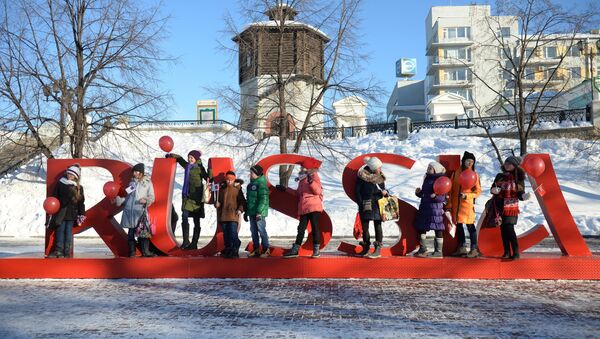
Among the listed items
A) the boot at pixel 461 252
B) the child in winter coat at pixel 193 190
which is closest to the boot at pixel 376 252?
the boot at pixel 461 252

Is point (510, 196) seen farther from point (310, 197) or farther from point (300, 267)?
point (300, 267)

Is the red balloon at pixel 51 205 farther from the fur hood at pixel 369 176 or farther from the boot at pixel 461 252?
the boot at pixel 461 252

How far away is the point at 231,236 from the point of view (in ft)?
31.2

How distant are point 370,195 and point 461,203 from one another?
4.85ft

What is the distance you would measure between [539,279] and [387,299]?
3119 millimetres

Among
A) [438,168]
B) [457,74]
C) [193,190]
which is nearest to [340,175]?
[193,190]

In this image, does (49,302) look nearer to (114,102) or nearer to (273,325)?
(273,325)

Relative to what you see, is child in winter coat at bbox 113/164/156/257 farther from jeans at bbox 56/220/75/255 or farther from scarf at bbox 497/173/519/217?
scarf at bbox 497/173/519/217

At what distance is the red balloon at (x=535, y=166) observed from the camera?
9.23m

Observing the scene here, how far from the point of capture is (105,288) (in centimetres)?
816

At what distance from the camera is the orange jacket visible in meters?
9.24

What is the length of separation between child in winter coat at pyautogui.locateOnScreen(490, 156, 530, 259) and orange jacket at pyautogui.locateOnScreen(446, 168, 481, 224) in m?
0.36

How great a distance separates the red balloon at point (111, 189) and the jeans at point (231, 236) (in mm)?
1944

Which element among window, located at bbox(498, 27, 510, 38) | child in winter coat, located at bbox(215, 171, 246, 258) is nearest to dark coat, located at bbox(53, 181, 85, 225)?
child in winter coat, located at bbox(215, 171, 246, 258)
